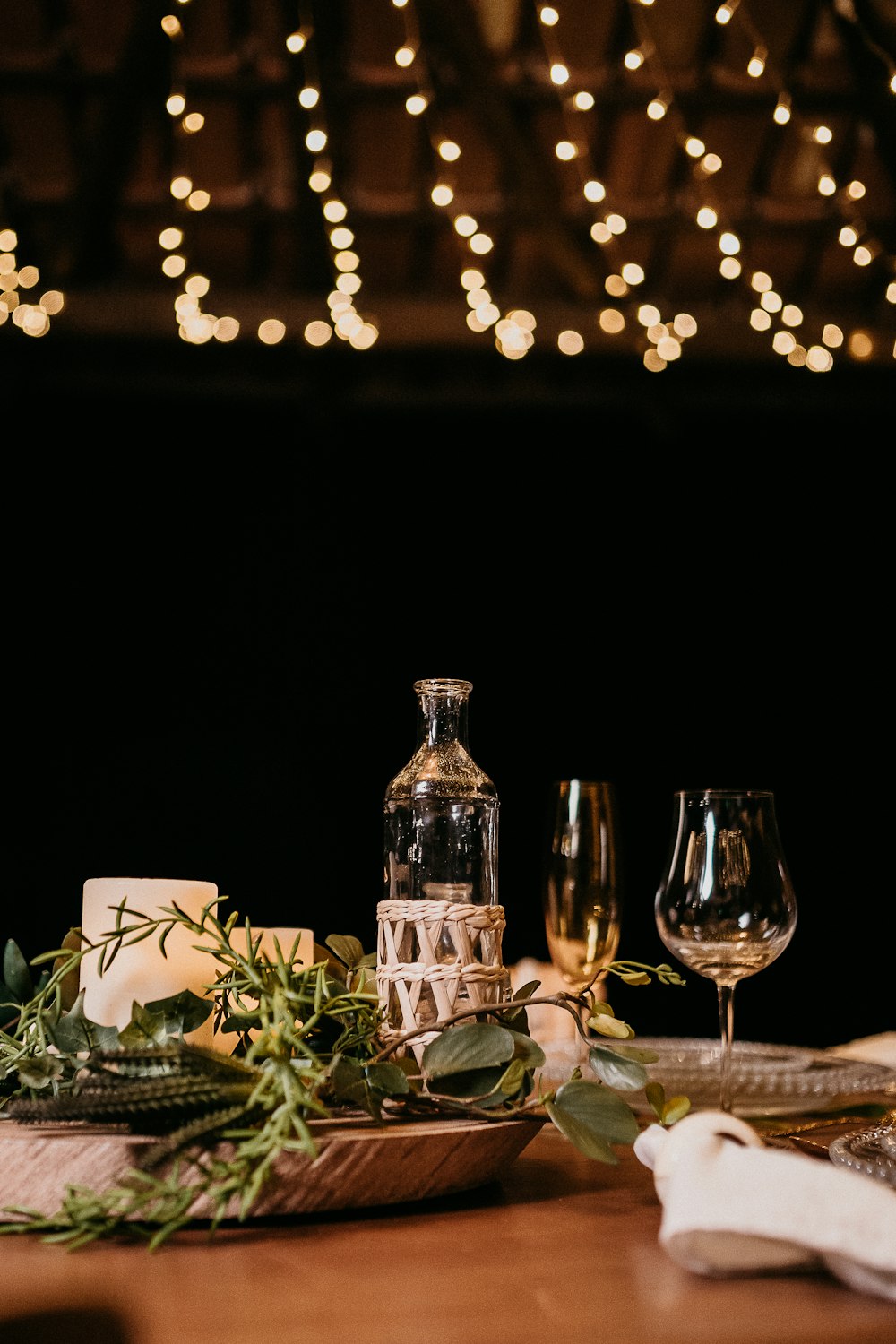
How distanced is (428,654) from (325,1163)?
4.23 metres

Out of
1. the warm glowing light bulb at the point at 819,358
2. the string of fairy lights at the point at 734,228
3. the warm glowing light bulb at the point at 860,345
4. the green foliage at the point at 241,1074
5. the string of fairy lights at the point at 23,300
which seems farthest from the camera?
the warm glowing light bulb at the point at 819,358

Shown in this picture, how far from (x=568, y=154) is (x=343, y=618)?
1.98 metres

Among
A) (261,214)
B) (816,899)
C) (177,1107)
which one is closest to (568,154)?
(261,214)

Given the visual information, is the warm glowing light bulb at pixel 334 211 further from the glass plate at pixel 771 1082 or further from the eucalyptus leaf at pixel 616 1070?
the eucalyptus leaf at pixel 616 1070

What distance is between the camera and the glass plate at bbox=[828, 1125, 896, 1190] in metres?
0.71

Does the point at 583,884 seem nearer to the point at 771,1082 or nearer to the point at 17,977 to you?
the point at 771,1082

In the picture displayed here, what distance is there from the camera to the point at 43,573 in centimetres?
470

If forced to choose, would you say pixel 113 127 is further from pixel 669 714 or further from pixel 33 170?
pixel 669 714

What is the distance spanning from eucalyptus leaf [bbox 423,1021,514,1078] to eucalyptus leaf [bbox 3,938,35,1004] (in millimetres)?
279

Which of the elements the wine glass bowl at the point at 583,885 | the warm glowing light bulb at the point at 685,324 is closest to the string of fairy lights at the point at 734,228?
the warm glowing light bulb at the point at 685,324

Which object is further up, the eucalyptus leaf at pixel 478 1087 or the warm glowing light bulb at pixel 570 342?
the warm glowing light bulb at pixel 570 342

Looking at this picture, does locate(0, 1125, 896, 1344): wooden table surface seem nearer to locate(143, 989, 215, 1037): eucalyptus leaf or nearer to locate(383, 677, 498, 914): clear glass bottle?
locate(143, 989, 215, 1037): eucalyptus leaf

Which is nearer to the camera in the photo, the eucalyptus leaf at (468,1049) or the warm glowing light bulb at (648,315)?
the eucalyptus leaf at (468,1049)

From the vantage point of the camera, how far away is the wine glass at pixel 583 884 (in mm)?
1139
